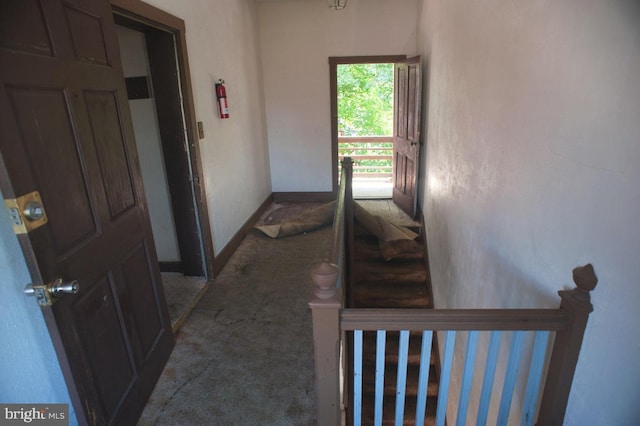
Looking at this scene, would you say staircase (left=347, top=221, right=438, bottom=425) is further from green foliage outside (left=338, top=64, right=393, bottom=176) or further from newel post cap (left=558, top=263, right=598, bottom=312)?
green foliage outside (left=338, top=64, right=393, bottom=176)

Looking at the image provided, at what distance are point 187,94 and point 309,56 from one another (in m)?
2.69

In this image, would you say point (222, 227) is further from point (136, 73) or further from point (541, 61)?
point (541, 61)

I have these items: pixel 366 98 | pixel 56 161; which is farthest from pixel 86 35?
pixel 366 98

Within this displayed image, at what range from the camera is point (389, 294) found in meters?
4.02

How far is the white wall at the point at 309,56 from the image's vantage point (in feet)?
15.5

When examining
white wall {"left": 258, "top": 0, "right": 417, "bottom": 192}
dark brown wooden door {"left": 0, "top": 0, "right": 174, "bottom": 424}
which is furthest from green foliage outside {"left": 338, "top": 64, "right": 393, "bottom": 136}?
dark brown wooden door {"left": 0, "top": 0, "right": 174, "bottom": 424}

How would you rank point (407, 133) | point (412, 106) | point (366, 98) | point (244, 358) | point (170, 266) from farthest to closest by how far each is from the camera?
point (366, 98)
point (407, 133)
point (412, 106)
point (170, 266)
point (244, 358)

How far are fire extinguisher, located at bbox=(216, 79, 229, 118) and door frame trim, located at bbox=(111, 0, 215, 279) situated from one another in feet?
1.70

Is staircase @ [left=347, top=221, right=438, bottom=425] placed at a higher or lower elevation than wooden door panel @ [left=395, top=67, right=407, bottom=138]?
lower

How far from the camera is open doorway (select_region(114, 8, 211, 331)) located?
8.71 feet

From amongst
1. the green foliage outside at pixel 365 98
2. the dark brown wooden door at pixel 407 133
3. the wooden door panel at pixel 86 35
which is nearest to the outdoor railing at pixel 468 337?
the wooden door panel at pixel 86 35

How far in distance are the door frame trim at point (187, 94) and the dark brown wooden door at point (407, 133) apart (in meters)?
2.56

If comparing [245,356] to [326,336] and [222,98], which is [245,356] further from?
[222,98]

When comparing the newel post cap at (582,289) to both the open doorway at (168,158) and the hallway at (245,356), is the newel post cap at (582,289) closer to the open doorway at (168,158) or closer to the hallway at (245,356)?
the hallway at (245,356)
